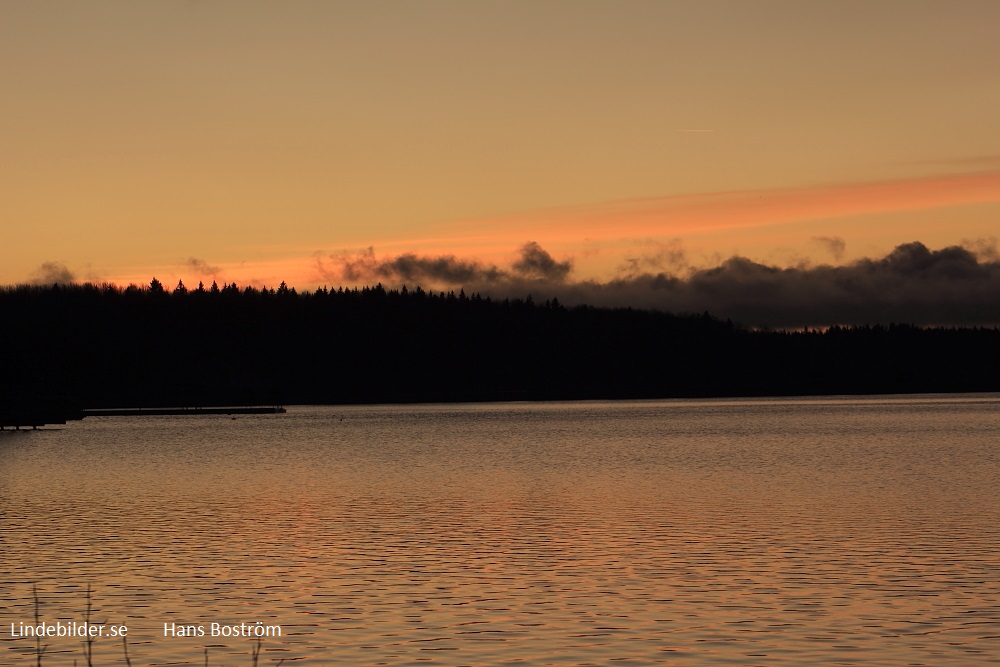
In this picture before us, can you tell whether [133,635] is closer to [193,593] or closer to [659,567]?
[193,593]

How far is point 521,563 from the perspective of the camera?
39.6 meters

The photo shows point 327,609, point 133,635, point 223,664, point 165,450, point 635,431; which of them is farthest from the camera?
point 635,431

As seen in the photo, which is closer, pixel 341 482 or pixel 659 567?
pixel 659 567

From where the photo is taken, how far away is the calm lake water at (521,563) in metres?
27.6

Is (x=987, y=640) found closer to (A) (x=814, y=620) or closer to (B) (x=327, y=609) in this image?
(A) (x=814, y=620)

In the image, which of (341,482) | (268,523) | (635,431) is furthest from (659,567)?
(635,431)

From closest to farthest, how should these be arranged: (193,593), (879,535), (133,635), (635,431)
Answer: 1. (133,635)
2. (193,593)
3. (879,535)
4. (635,431)

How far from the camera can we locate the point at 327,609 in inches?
1254

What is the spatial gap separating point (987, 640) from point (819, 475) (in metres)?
52.2

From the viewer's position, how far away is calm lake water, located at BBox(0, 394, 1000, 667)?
90.5 feet

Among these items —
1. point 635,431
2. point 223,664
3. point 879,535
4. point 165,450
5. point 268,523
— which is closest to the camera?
point 223,664

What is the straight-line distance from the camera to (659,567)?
3825 centimetres

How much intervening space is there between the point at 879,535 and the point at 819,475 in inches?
1309

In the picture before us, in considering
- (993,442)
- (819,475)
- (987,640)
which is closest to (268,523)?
(987,640)
